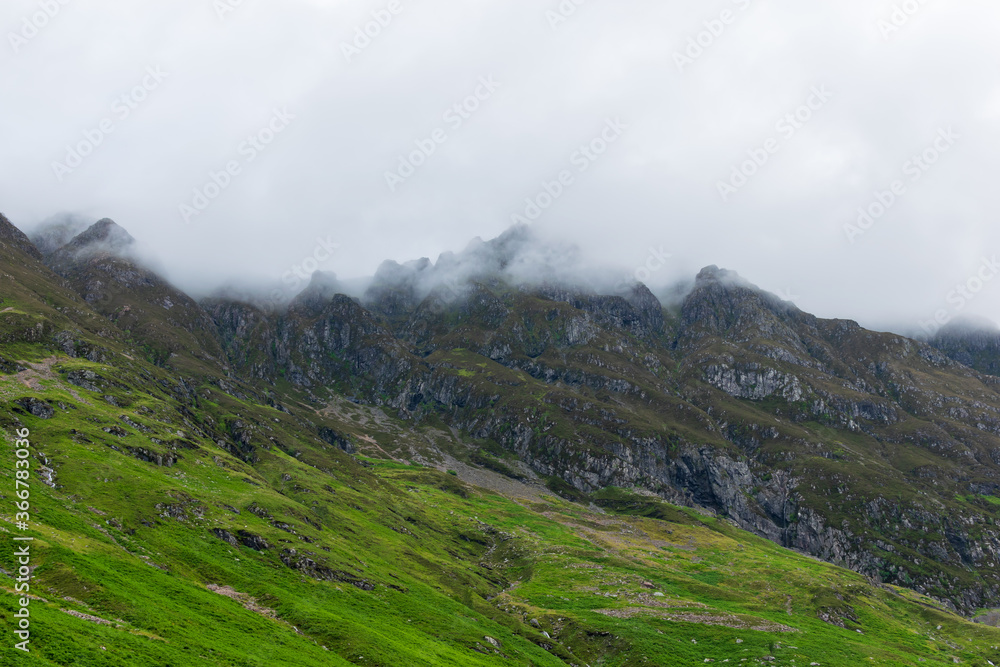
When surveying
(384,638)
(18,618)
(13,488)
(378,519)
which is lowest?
(378,519)

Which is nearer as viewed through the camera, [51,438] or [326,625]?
[326,625]

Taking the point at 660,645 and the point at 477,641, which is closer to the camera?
the point at 477,641

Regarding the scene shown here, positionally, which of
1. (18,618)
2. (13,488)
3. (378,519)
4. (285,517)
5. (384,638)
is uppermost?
(18,618)

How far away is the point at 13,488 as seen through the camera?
63.5 m

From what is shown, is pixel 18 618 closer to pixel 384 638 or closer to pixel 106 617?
pixel 106 617

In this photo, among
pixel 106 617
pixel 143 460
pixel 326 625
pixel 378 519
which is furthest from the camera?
pixel 378 519

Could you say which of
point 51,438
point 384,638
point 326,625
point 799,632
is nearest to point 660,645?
point 799,632

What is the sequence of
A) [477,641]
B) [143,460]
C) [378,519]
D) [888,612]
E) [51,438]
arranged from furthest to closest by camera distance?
[378,519], [888,612], [143,460], [51,438], [477,641]

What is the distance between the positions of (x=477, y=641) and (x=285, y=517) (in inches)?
2031

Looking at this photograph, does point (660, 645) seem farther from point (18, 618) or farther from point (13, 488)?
point (13, 488)

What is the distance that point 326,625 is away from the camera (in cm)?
6294

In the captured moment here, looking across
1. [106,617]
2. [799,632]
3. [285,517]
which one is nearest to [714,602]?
[799,632]

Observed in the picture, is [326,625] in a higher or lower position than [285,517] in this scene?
higher

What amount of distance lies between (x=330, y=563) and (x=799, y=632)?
87.3 metres
